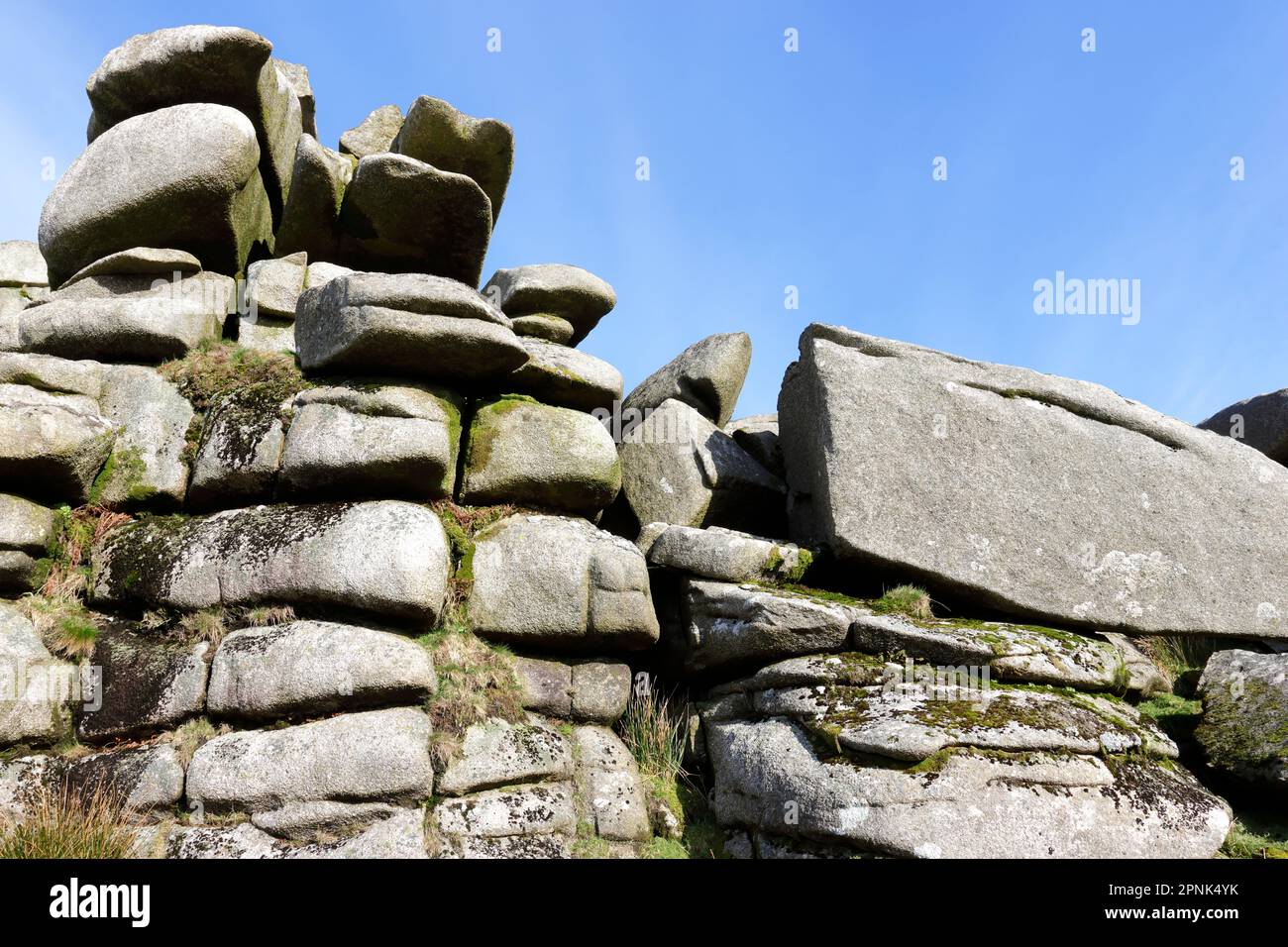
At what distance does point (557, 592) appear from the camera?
31.7 ft

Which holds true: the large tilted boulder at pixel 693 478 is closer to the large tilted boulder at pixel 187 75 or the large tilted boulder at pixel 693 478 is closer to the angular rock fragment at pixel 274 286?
the angular rock fragment at pixel 274 286

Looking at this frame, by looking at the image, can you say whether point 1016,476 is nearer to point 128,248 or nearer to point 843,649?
point 843,649

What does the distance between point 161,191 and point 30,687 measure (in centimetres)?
731

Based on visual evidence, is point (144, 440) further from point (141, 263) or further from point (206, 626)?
point (141, 263)

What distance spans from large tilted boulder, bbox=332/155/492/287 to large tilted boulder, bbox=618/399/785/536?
3.97m

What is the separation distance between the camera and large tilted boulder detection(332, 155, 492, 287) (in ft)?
40.0

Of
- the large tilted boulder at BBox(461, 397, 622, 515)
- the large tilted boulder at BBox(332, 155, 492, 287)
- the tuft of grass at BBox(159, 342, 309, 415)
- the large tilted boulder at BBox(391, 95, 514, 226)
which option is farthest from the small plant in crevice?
the large tilted boulder at BBox(391, 95, 514, 226)

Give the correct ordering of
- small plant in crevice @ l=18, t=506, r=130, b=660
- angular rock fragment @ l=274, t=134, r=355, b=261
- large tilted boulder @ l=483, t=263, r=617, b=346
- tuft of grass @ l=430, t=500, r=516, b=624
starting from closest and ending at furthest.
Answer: small plant in crevice @ l=18, t=506, r=130, b=660 → tuft of grass @ l=430, t=500, r=516, b=624 → angular rock fragment @ l=274, t=134, r=355, b=261 → large tilted boulder @ l=483, t=263, r=617, b=346

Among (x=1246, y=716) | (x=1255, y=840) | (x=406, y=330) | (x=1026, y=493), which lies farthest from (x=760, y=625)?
(x=406, y=330)

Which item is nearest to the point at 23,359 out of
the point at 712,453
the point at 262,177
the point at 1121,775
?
the point at 262,177

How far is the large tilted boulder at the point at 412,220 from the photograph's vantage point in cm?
1220

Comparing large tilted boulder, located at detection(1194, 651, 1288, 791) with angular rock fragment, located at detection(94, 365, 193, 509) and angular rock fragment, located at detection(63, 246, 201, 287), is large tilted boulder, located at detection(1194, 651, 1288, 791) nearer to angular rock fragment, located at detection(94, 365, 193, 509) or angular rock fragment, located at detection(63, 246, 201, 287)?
angular rock fragment, located at detection(94, 365, 193, 509)

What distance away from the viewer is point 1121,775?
26.7 feet

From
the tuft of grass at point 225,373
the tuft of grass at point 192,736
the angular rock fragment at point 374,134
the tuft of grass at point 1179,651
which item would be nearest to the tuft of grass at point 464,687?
the tuft of grass at point 192,736
